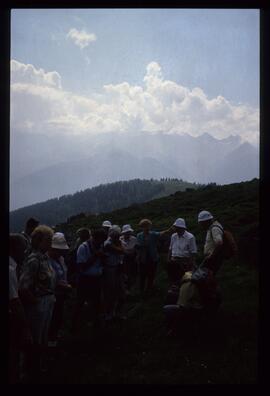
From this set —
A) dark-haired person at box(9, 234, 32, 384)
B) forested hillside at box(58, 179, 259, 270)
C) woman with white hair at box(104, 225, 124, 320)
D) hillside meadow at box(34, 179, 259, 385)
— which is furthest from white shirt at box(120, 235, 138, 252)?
forested hillside at box(58, 179, 259, 270)

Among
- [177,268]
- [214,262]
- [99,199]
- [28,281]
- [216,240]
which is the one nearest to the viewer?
[28,281]

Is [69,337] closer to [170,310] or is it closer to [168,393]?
[170,310]

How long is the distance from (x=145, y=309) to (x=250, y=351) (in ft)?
11.2

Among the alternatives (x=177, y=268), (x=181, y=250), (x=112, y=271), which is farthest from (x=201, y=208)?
(x=112, y=271)

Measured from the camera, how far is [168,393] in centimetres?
342

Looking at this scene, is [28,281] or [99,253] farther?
[99,253]

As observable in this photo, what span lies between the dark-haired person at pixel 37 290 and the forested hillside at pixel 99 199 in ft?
288

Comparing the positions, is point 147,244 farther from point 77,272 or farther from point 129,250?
point 77,272

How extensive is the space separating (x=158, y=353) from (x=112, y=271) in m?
2.14

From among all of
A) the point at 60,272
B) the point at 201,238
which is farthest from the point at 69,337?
the point at 201,238

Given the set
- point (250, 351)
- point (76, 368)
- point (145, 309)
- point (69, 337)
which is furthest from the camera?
point (145, 309)

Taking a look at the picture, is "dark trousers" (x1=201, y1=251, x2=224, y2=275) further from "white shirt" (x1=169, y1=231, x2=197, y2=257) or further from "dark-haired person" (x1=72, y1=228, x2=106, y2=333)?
"white shirt" (x1=169, y1=231, x2=197, y2=257)

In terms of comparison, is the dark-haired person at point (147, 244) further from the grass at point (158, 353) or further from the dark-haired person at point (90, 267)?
the dark-haired person at point (90, 267)

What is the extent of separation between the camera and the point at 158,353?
684 centimetres
